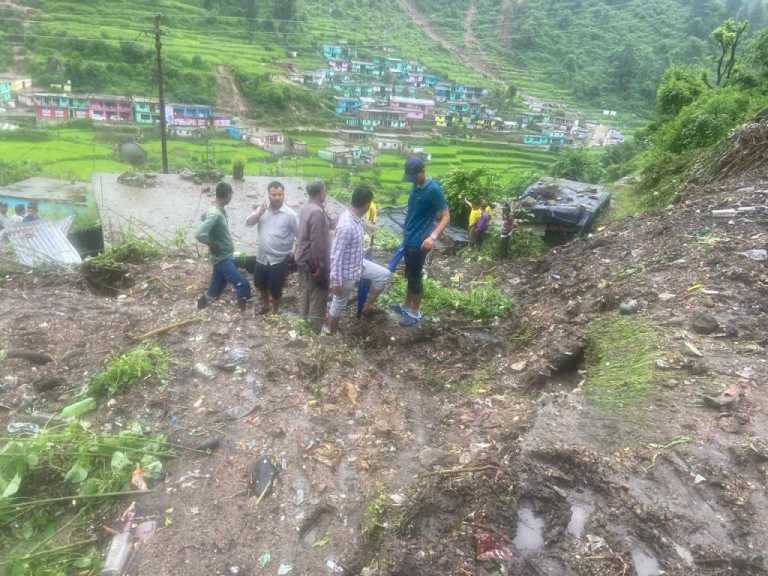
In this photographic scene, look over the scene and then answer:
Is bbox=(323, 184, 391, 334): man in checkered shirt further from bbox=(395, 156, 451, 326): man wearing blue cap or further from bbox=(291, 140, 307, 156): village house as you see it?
bbox=(291, 140, 307, 156): village house

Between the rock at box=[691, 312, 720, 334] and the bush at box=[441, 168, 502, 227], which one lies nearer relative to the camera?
the rock at box=[691, 312, 720, 334]

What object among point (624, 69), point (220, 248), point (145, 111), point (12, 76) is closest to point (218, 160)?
point (145, 111)

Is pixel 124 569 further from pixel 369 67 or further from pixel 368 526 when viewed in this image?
pixel 369 67

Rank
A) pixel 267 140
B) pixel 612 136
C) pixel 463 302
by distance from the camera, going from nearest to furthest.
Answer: pixel 463 302, pixel 267 140, pixel 612 136

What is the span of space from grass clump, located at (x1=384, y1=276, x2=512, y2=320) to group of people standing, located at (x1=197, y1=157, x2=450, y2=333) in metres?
0.34

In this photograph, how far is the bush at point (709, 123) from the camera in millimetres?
10566

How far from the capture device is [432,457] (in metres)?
3.00

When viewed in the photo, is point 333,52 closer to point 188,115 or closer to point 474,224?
point 188,115

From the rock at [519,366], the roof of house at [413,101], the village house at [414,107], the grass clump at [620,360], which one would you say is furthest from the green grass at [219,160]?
the grass clump at [620,360]

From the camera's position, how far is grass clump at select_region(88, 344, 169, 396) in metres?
3.35

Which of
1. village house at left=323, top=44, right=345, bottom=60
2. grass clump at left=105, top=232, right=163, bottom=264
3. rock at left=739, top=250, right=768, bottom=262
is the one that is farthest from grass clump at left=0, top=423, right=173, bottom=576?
village house at left=323, top=44, right=345, bottom=60

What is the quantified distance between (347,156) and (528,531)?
87.4 feet

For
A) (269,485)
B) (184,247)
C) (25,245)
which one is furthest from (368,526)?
(25,245)

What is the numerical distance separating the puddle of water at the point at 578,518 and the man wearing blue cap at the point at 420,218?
2320 mm
